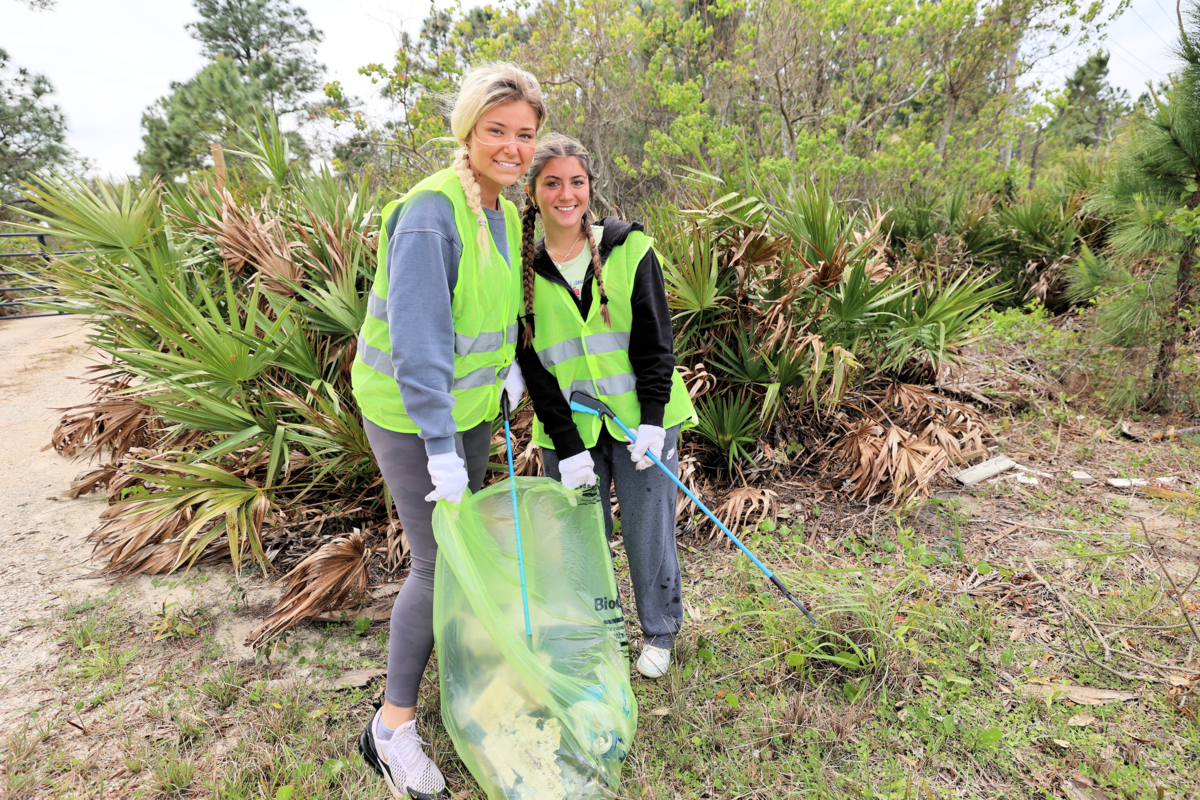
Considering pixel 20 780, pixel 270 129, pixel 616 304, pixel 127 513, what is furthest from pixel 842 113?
pixel 20 780

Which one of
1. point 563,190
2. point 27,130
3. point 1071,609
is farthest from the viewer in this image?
point 27,130

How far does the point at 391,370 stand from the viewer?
1.76m

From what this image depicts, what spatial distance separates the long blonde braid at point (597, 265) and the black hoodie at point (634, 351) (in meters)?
0.03

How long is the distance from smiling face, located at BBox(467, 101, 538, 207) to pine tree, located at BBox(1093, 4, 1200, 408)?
14.4ft

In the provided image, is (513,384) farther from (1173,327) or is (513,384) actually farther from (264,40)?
(264,40)

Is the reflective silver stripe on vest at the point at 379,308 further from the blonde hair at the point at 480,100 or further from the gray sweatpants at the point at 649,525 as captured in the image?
the gray sweatpants at the point at 649,525

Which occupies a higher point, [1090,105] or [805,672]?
[1090,105]

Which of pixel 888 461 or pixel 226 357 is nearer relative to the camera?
pixel 226 357

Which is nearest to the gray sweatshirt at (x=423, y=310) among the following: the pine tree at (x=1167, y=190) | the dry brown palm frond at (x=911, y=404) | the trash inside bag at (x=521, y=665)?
the trash inside bag at (x=521, y=665)

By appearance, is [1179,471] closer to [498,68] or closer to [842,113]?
[498,68]

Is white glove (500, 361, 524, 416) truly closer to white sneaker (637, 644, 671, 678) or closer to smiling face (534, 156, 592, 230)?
smiling face (534, 156, 592, 230)

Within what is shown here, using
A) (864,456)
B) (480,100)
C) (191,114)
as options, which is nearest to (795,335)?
(864,456)

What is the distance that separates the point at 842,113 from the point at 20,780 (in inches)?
462

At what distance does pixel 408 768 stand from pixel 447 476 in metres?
0.92
